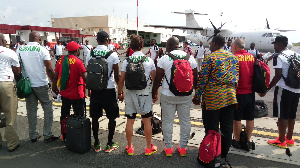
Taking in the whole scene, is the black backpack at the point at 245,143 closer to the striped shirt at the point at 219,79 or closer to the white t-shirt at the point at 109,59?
the striped shirt at the point at 219,79

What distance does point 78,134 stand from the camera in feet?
12.7

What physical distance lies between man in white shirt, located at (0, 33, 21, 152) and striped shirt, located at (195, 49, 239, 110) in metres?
3.26

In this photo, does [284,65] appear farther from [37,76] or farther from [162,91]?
[37,76]

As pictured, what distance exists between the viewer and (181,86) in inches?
136

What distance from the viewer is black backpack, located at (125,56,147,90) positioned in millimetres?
3516

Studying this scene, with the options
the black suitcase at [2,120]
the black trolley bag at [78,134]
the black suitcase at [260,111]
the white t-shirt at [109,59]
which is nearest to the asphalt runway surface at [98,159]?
the black trolley bag at [78,134]

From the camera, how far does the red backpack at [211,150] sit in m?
3.35

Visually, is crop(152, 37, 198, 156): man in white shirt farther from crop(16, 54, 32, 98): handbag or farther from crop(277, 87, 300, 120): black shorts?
crop(16, 54, 32, 98): handbag

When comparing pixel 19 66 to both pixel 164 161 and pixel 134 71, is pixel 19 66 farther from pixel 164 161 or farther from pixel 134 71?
pixel 164 161

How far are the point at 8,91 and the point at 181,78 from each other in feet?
9.75

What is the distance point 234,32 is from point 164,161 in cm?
2625

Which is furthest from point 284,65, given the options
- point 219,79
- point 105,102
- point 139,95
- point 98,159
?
point 98,159

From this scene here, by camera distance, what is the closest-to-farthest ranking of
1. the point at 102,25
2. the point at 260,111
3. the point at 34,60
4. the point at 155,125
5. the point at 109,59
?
the point at 109,59
the point at 34,60
the point at 155,125
the point at 260,111
the point at 102,25

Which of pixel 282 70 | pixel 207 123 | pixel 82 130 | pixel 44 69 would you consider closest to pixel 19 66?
pixel 44 69
